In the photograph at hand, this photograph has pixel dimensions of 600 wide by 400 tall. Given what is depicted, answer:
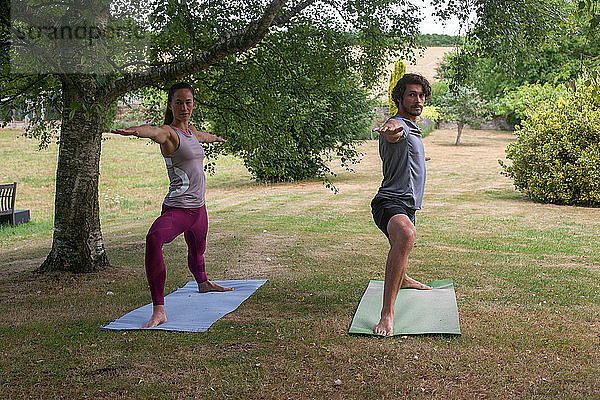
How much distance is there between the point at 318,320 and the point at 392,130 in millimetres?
1704

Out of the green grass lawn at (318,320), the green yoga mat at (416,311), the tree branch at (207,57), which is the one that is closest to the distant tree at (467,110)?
the green grass lawn at (318,320)

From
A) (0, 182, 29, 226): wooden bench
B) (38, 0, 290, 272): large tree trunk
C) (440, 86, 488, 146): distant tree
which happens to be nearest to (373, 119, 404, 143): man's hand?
(38, 0, 290, 272): large tree trunk

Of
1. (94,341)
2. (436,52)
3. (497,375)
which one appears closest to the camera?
(497,375)

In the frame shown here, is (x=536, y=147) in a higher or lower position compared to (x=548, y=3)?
lower

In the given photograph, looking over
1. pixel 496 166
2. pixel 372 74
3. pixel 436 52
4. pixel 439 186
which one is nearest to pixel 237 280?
pixel 372 74

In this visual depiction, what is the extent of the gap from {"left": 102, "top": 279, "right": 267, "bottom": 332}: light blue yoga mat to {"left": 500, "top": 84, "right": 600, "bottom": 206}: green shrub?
9.94 metres

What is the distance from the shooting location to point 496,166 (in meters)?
26.9

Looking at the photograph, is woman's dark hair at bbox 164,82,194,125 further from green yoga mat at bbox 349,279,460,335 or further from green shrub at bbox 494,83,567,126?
green shrub at bbox 494,83,567,126

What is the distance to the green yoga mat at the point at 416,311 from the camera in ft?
14.6

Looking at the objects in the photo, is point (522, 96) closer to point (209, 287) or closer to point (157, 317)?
point (209, 287)

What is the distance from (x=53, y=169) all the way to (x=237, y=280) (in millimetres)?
23479

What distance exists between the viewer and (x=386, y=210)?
4.63 m

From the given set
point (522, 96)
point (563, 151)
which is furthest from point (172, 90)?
point (522, 96)

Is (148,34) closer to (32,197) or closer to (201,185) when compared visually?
(201,185)
